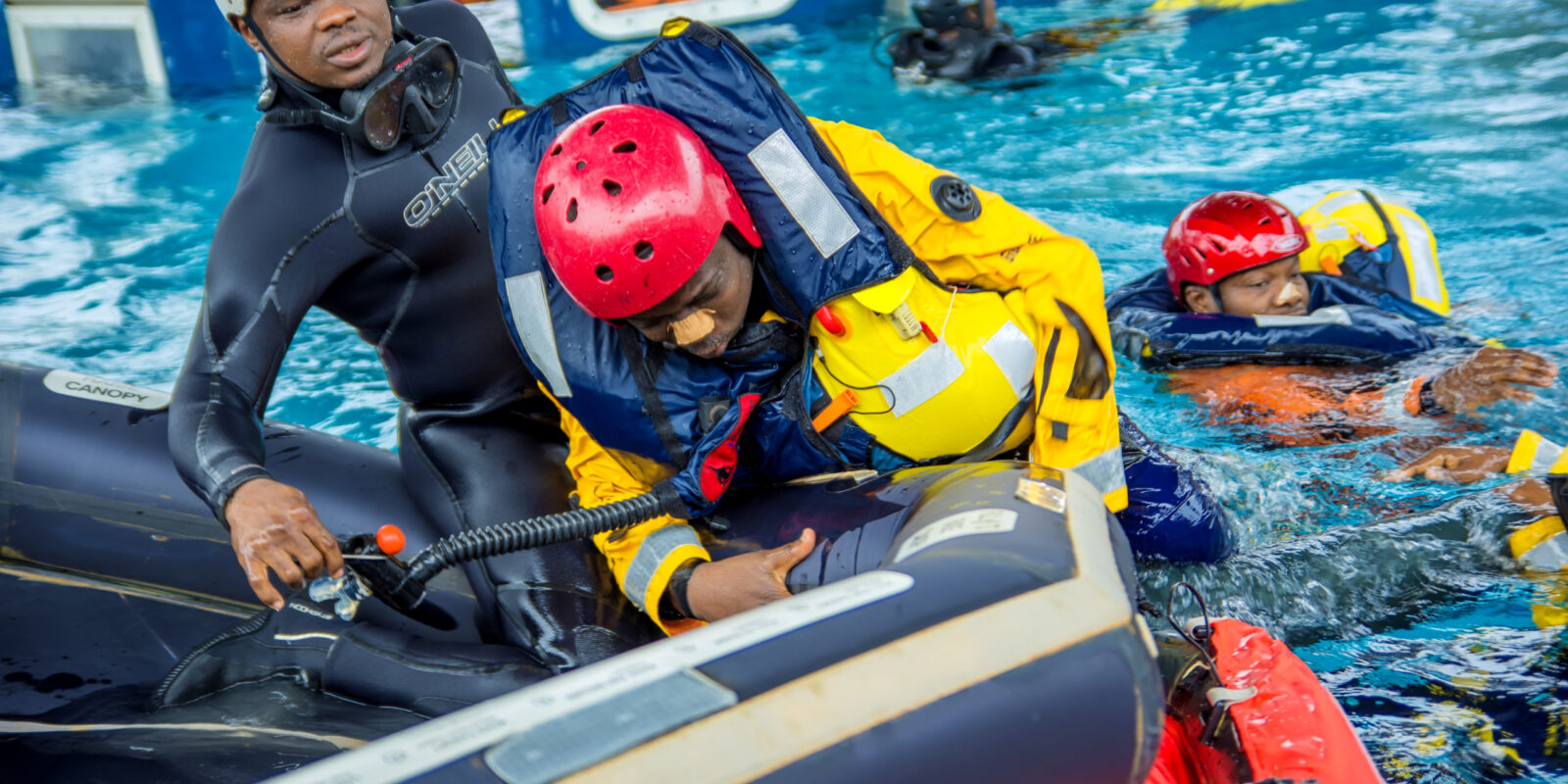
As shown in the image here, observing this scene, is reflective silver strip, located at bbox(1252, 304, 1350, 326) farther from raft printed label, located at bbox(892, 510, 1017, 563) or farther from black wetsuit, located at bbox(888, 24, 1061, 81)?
black wetsuit, located at bbox(888, 24, 1061, 81)

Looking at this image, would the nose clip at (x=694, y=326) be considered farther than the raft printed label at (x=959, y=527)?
Yes

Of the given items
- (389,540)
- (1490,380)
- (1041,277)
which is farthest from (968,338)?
(1490,380)

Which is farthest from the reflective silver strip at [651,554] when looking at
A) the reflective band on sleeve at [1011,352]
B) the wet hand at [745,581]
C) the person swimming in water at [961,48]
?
the person swimming in water at [961,48]

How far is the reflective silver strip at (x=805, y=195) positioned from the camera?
2180mm

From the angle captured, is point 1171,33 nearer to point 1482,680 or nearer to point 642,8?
point 642,8

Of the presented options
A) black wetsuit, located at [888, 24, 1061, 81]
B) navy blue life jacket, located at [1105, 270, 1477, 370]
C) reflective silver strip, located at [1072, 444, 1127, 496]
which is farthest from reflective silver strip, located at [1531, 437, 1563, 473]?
black wetsuit, located at [888, 24, 1061, 81]

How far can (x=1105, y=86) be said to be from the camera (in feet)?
26.9

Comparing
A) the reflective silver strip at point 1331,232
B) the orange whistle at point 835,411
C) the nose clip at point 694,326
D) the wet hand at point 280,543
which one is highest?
the nose clip at point 694,326

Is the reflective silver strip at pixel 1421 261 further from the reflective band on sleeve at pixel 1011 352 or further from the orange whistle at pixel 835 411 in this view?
the orange whistle at pixel 835 411

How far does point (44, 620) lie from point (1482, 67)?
8.41 meters

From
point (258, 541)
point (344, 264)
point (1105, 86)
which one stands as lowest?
point (1105, 86)

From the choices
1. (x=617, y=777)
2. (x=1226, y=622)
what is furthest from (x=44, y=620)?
(x=1226, y=622)

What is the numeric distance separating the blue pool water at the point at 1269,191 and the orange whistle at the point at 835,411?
0.96m

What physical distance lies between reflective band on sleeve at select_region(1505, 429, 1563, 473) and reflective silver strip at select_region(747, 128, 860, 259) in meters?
2.10
